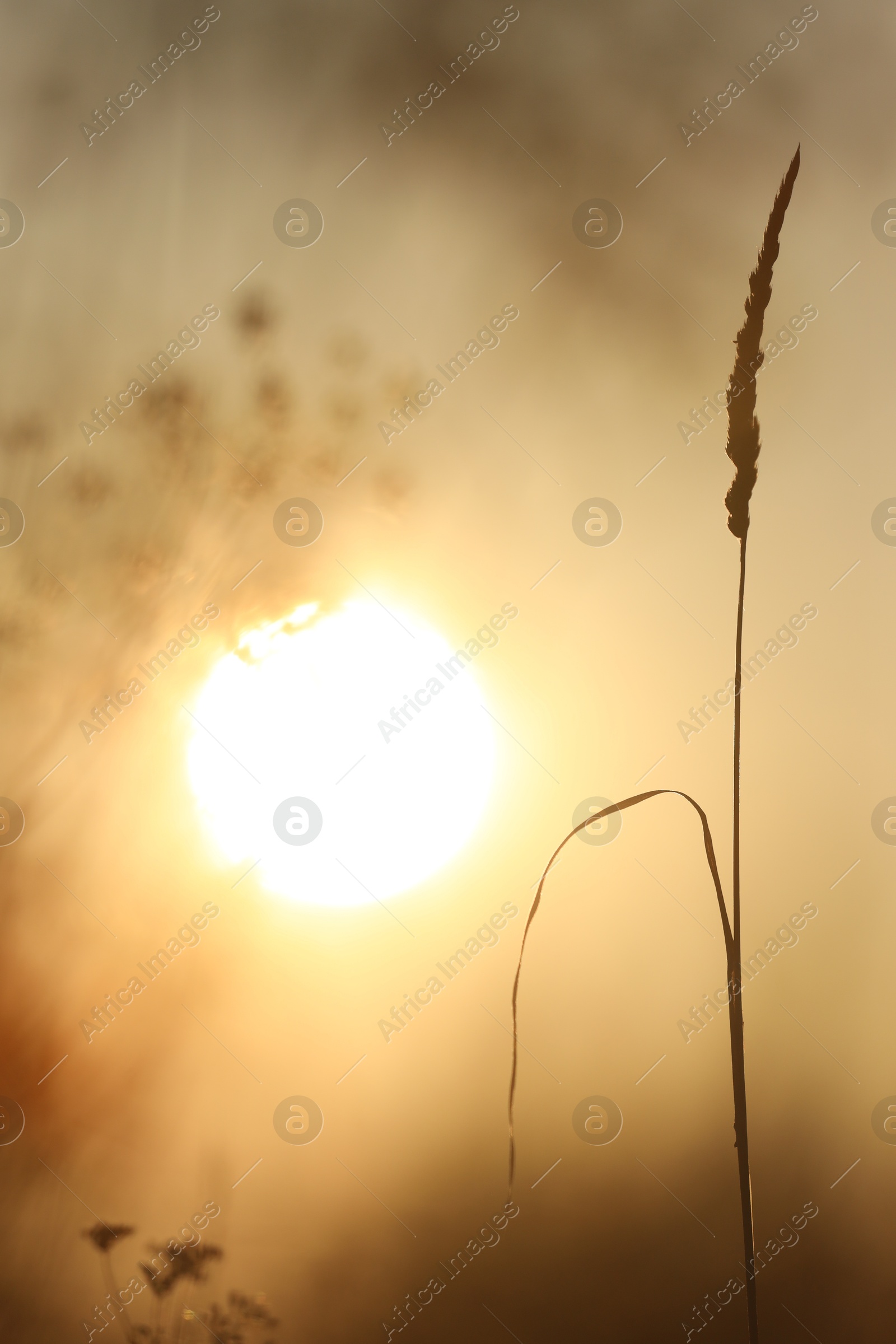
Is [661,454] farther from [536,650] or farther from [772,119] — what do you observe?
[772,119]

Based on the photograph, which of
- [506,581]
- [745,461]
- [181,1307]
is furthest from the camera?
[506,581]

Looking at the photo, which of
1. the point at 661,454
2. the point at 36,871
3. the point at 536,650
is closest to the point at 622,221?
the point at 661,454

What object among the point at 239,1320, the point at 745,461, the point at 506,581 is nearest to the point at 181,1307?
the point at 239,1320

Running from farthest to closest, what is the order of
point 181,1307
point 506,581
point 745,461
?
point 506,581
point 181,1307
point 745,461

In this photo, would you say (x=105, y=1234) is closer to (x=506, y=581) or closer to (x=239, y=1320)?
(x=239, y=1320)

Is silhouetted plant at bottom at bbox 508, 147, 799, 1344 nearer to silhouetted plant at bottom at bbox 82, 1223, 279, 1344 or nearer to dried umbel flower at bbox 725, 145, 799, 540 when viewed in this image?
dried umbel flower at bbox 725, 145, 799, 540

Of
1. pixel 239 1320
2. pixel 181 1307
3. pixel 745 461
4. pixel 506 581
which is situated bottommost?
pixel 239 1320

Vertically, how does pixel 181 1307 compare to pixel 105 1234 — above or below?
below
